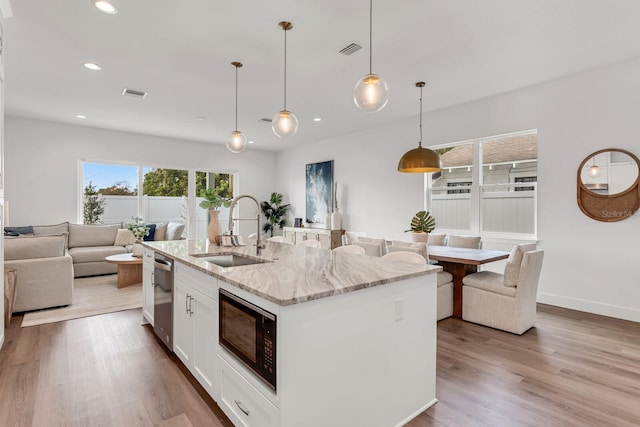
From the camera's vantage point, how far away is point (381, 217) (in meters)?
6.39

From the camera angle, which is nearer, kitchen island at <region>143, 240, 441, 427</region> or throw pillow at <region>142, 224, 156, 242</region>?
kitchen island at <region>143, 240, 441, 427</region>

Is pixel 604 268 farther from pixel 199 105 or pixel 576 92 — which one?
pixel 199 105

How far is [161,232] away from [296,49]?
5053 mm

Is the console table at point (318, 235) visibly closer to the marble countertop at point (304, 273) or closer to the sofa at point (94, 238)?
the sofa at point (94, 238)

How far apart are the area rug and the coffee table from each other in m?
0.09

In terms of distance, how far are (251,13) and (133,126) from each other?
4.83 meters

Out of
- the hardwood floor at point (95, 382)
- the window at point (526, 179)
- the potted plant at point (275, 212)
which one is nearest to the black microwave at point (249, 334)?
the hardwood floor at point (95, 382)

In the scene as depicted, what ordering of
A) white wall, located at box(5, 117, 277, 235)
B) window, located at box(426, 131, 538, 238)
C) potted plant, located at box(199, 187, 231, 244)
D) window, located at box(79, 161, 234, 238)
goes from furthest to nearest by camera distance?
window, located at box(79, 161, 234, 238) < white wall, located at box(5, 117, 277, 235) < window, located at box(426, 131, 538, 238) < potted plant, located at box(199, 187, 231, 244)

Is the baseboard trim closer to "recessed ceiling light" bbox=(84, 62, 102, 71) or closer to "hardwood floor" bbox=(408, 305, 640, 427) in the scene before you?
"hardwood floor" bbox=(408, 305, 640, 427)

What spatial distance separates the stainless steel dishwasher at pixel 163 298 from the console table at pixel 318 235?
11.5ft

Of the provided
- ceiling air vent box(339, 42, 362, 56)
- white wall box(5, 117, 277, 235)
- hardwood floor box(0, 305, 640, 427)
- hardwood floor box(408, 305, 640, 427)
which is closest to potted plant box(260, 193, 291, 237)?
white wall box(5, 117, 277, 235)

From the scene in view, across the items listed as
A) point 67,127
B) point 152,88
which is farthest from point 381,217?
point 67,127

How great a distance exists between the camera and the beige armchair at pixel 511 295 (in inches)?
129

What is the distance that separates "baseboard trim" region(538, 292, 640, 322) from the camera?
146 inches
